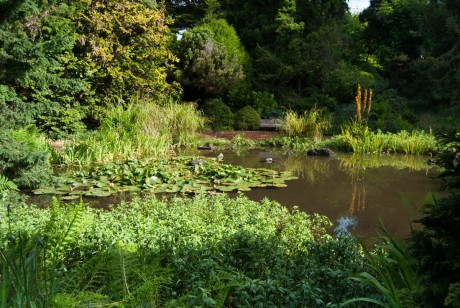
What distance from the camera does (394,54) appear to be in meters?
19.5

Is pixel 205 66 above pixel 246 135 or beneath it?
above

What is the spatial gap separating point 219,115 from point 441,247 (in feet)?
43.2

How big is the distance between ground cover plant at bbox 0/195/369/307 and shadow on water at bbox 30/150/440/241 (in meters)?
0.83

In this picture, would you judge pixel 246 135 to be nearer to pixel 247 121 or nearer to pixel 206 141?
pixel 247 121

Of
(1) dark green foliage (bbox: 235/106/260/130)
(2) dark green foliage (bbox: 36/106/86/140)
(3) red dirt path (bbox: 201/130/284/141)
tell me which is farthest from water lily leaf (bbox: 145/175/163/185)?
(1) dark green foliage (bbox: 235/106/260/130)

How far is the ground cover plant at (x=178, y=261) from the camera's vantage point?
93.0 inches

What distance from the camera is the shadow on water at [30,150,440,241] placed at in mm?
5242

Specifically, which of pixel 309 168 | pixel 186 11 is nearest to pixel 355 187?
pixel 309 168

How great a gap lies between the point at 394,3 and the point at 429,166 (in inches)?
541

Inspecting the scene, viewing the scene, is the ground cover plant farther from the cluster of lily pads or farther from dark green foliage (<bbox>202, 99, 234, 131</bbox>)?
dark green foliage (<bbox>202, 99, 234, 131</bbox>)

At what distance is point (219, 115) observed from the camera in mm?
14625

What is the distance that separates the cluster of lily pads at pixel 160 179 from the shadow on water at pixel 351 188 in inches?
8.0

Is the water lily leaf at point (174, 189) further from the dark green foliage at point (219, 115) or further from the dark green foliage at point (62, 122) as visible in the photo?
the dark green foliage at point (219, 115)

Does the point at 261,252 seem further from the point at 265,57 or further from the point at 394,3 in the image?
the point at 394,3
